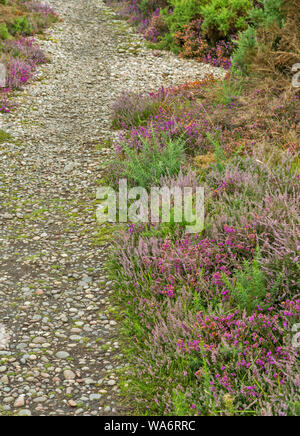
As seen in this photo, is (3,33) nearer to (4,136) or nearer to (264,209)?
(4,136)

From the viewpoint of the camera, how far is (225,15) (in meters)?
12.7

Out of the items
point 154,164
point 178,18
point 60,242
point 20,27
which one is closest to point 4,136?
point 60,242

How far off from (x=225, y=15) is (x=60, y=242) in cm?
→ 928

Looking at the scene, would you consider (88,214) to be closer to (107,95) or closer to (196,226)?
(196,226)

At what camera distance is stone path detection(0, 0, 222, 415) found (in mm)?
4184

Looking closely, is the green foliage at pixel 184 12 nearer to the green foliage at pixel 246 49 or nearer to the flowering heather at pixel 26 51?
the flowering heather at pixel 26 51

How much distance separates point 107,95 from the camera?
1200 cm

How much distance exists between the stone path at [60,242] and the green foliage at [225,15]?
127cm

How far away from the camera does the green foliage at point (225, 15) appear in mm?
12773

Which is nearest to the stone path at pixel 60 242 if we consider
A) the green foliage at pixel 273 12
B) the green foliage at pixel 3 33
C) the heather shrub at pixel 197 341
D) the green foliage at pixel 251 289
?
the heather shrub at pixel 197 341

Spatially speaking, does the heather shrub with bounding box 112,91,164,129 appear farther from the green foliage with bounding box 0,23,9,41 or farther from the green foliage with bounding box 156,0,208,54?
the green foliage with bounding box 0,23,9,41

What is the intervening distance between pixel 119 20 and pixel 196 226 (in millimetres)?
15666

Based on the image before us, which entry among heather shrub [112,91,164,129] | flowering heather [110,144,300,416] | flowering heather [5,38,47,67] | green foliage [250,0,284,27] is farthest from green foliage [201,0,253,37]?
flowering heather [110,144,300,416]
